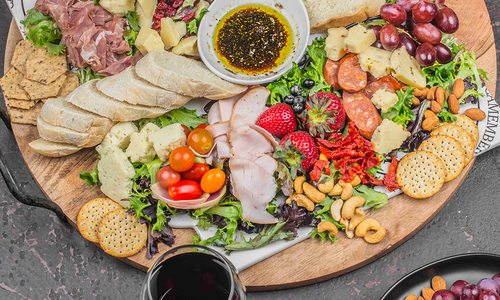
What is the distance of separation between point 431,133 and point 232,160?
0.78 meters

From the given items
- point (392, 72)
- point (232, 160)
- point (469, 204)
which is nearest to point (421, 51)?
point (392, 72)

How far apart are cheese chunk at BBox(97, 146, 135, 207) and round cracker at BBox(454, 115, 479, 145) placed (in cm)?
128

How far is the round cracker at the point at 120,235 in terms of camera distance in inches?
123

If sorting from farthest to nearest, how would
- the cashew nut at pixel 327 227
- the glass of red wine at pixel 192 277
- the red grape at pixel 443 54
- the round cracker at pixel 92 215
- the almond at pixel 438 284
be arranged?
the red grape at pixel 443 54, the round cracker at pixel 92 215, the cashew nut at pixel 327 227, the almond at pixel 438 284, the glass of red wine at pixel 192 277

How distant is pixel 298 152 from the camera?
313 centimetres

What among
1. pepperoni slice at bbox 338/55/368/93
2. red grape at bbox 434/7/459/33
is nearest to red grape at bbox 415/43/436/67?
red grape at bbox 434/7/459/33

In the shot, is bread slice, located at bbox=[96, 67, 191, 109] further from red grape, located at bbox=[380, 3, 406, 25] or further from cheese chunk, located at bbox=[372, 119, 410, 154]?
red grape, located at bbox=[380, 3, 406, 25]

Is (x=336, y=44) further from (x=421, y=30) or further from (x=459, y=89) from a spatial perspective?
(x=459, y=89)

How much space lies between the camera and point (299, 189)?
3.12m

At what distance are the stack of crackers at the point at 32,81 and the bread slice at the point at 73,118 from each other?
137 mm

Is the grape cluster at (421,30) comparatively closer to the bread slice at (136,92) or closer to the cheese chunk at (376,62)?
the cheese chunk at (376,62)

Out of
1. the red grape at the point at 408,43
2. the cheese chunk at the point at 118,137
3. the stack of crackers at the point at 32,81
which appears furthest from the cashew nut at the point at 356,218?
the stack of crackers at the point at 32,81

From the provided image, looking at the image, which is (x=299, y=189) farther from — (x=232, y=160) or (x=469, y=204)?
(x=469, y=204)

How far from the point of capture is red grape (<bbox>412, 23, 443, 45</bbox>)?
329 centimetres
